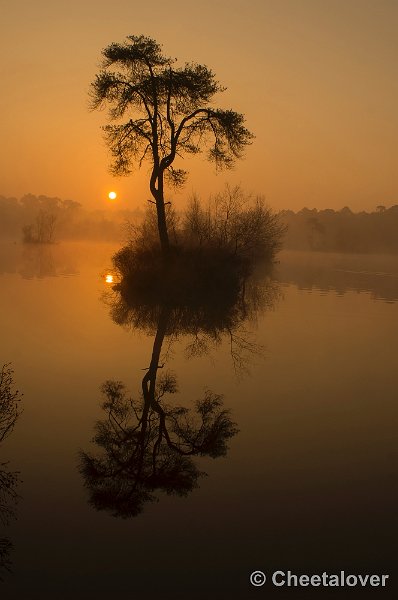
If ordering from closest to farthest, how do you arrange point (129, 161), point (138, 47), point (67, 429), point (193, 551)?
point (193, 551) → point (67, 429) → point (138, 47) → point (129, 161)

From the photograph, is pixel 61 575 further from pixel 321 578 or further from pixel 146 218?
pixel 146 218

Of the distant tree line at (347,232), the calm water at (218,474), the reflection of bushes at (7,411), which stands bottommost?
the calm water at (218,474)

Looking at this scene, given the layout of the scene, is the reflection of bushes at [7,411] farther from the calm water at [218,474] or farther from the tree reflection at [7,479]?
the calm water at [218,474]

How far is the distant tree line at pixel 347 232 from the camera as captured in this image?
155 m

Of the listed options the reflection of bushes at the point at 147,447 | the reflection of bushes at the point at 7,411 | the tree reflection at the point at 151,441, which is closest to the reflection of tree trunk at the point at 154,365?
the tree reflection at the point at 151,441

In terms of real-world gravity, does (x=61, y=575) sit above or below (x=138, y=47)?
below

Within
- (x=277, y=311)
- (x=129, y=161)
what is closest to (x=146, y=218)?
(x=129, y=161)

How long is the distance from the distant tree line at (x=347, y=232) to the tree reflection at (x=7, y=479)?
143997 mm

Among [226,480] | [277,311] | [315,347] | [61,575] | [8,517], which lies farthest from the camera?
[277,311]

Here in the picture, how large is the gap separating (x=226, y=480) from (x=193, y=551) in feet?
5.56

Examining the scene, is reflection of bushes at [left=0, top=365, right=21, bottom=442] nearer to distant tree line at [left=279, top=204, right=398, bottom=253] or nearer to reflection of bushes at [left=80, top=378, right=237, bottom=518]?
reflection of bushes at [left=80, top=378, right=237, bottom=518]

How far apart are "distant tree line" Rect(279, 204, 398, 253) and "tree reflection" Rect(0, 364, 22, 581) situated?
144m

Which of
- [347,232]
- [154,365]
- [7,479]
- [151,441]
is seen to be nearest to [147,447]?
[151,441]

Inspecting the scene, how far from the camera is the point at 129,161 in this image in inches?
1129
